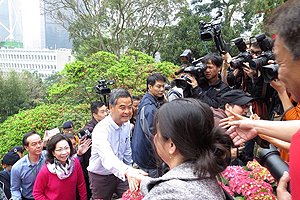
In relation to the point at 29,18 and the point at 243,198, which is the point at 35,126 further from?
the point at 29,18

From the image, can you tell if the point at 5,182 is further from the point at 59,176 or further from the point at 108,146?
the point at 108,146

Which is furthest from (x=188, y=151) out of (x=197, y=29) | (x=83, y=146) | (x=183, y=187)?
(x=197, y=29)

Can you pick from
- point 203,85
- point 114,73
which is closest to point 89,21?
point 114,73

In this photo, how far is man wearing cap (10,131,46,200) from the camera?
3.07m

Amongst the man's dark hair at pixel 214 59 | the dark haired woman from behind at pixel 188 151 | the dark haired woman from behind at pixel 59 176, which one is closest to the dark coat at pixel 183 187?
the dark haired woman from behind at pixel 188 151

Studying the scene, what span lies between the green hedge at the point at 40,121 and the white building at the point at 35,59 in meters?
56.5

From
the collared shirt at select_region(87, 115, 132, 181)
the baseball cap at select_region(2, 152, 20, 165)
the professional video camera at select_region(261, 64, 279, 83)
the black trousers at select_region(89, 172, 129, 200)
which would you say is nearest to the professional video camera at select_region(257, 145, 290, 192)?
the professional video camera at select_region(261, 64, 279, 83)

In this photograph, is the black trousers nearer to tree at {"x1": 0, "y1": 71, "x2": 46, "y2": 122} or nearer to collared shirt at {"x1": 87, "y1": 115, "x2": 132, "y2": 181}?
collared shirt at {"x1": 87, "y1": 115, "x2": 132, "y2": 181}

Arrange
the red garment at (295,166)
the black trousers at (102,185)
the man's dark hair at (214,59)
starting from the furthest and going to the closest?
1. the man's dark hair at (214,59)
2. the black trousers at (102,185)
3. the red garment at (295,166)

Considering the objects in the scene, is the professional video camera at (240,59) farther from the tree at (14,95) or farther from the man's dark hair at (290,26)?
the tree at (14,95)

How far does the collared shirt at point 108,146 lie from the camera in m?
2.42

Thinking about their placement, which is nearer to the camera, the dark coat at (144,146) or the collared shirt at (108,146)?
the collared shirt at (108,146)

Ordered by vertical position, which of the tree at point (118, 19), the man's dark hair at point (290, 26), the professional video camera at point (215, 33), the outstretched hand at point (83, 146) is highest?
the tree at point (118, 19)

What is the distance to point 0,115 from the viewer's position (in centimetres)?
1792
